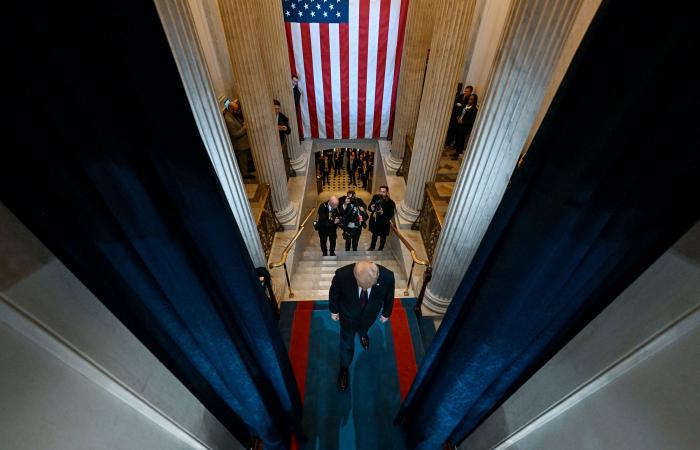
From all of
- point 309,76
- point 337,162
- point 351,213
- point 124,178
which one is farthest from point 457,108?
point 124,178

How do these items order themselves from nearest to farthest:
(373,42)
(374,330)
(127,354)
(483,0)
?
(127,354)
(374,330)
(373,42)
(483,0)

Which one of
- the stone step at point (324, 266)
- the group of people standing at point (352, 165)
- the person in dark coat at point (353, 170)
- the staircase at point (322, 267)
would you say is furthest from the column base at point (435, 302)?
the person in dark coat at point (353, 170)

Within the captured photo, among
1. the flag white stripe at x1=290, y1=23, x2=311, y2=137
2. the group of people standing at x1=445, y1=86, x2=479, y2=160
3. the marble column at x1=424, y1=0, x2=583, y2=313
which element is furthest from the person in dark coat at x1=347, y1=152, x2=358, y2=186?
the marble column at x1=424, y1=0, x2=583, y2=313

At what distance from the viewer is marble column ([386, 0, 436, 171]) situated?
6004 millimetres

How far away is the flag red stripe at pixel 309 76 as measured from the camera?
643 centimetres

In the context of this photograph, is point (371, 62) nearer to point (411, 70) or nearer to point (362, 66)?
point (362, 66)

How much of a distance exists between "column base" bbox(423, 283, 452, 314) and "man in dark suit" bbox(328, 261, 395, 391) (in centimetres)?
144

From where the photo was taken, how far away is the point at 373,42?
6484mm

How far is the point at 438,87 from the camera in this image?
4703 millimetres

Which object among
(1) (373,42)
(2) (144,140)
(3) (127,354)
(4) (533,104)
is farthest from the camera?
(1) (373,42)

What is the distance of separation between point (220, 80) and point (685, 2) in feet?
27.4

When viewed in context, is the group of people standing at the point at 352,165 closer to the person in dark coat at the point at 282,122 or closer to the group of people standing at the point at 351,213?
the person in dark coat at the point at 282,122

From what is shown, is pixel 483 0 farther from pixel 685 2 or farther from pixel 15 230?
pixel 15 230

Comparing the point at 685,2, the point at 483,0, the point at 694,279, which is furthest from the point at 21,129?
the point at 483,0
